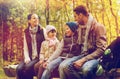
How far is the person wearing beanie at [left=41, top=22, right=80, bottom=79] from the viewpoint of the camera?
4.83 m

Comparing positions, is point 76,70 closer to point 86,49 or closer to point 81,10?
point 86,49

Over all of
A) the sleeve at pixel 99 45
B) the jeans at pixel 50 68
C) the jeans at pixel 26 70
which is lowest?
the jeans at pixel 26 70

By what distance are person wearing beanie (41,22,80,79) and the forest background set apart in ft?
9.27

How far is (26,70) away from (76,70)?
1043 mm

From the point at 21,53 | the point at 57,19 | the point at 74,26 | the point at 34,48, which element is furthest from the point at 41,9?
the point at 74,26

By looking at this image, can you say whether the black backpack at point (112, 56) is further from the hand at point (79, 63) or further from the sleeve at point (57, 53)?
the sleeve at point (57, 53)

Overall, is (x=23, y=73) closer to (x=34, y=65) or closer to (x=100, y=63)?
(x=34, y=65)

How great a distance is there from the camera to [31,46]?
18.2 feet

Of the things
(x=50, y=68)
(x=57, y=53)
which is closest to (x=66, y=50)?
(x=57, y=53)

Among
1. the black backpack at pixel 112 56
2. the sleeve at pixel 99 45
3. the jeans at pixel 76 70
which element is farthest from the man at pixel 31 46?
the black backpack at pixel 112 56

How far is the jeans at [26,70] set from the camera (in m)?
5.35

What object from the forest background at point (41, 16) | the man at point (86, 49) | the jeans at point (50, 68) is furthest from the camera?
the forest background at point (41, 16)

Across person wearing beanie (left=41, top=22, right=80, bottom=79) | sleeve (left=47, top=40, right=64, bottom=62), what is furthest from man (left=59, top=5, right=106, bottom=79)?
sleeve (left=47, top=40, right=64, bottom=62)

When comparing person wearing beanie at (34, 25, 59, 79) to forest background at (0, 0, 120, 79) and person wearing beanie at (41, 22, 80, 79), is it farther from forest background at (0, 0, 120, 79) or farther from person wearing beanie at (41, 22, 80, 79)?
forest background at (0, 0, 120, 79)
